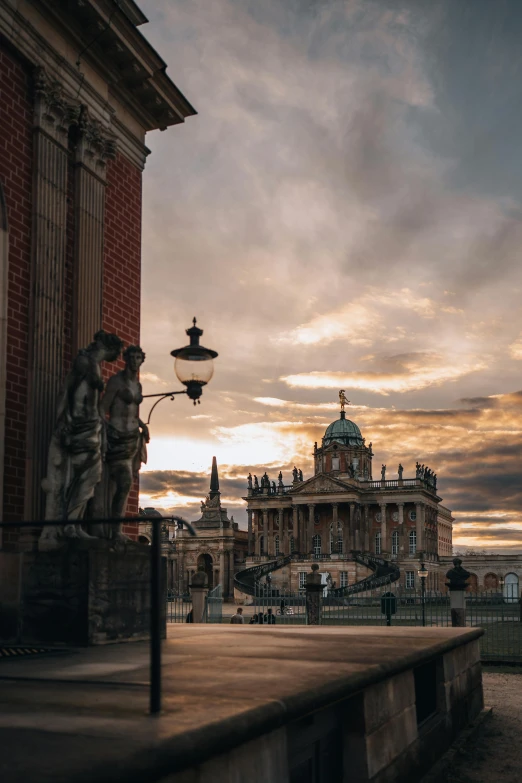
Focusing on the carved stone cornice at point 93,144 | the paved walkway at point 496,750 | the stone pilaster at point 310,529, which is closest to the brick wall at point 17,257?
the carved stone cornice at point 93,144

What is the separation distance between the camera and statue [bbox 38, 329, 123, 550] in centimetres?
952

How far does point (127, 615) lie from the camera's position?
9336mm

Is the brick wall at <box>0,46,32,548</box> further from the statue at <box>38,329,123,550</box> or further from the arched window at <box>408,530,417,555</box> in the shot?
the arched window at <box>408,530,417,555</box>

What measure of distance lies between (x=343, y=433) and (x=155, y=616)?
4505 inches

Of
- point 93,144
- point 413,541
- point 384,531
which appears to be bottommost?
point 413,541

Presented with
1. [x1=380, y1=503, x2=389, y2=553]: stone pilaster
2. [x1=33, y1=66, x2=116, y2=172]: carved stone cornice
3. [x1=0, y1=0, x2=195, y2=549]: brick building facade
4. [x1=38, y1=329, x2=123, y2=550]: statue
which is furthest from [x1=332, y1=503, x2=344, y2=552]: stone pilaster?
[x1=38, y1=329, x2=123, y2=550]: statue

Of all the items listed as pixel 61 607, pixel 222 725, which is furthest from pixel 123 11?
pixel 222 725

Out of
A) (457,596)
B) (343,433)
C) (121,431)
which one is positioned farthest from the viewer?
(343,433)

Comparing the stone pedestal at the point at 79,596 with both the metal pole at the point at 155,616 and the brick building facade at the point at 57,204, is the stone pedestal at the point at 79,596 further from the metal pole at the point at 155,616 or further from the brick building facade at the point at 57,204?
the metal pole at the point at 155,616

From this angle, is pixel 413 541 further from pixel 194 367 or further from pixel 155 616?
pixel 155 616

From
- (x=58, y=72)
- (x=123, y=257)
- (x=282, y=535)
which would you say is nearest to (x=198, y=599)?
(x=123, y=257)

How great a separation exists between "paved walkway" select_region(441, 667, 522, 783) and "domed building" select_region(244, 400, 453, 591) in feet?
270

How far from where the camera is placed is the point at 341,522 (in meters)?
105

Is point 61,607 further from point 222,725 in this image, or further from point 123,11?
point 123,11
